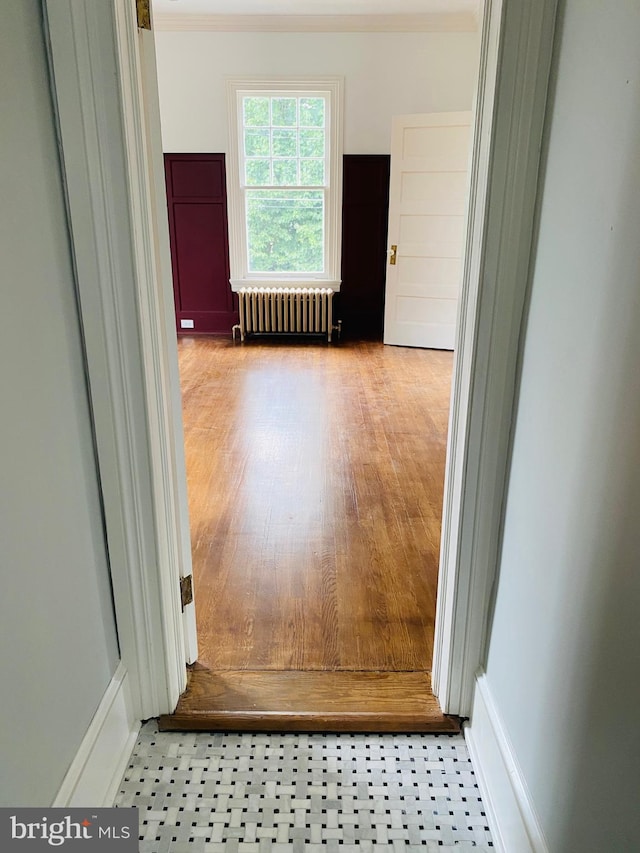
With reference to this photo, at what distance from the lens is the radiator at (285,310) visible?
6270 mm

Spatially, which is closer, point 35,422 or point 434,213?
point 35,422

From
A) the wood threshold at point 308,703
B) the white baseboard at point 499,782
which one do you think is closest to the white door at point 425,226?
the wood threshold at point 308,703

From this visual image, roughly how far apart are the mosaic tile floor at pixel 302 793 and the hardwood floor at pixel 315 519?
0.15 m

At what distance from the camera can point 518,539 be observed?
53.6 inches

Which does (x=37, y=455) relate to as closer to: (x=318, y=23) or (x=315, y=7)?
(x=315, y=7)

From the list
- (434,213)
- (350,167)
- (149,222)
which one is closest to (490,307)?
(149,222)

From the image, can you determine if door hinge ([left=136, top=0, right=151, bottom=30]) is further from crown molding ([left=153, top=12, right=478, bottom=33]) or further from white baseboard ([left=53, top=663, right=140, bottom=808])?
crown molding ([left=153, top=12, right=478, bottom=33])

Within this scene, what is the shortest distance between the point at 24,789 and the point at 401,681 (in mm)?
1062

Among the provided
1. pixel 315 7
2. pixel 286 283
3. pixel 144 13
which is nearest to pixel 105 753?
pixel 144 13

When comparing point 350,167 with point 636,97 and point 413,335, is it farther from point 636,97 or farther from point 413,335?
point 636,97

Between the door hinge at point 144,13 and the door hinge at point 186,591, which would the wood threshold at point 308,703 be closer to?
the door hinge at point 186,591

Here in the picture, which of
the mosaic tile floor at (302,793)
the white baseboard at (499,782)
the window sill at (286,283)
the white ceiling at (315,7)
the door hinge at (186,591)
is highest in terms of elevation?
the white ceiling at (315,7)

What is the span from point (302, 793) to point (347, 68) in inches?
240

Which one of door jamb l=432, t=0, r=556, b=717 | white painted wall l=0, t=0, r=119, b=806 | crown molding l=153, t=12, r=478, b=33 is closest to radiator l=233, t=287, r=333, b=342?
crown molding l=153, t=12, r=478, b=33
